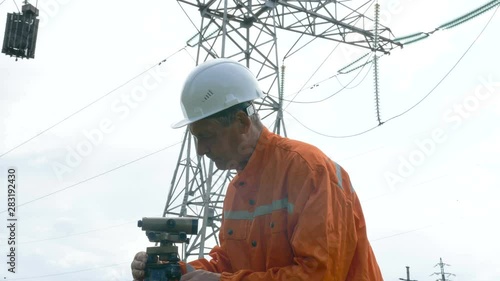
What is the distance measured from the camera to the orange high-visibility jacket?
6.97 feet

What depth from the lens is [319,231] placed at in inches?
83.2

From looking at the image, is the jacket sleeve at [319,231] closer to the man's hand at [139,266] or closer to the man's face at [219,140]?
the man's face at [219,140]

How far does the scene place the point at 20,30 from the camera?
37.9 ft

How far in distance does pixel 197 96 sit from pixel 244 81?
0.23 m

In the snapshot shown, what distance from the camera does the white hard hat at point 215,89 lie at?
2.56 m

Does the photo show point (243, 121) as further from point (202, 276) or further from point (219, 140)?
point (202, 276)

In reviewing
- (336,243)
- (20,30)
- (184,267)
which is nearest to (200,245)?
(20,30)

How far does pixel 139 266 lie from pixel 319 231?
0.92 meters

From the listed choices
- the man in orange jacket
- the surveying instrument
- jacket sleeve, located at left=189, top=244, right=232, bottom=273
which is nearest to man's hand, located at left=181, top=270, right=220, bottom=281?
the man in orange jacket

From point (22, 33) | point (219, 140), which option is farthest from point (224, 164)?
point (22, 33)

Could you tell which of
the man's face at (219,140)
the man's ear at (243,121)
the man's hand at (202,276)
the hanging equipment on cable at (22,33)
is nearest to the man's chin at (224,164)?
the man's face at (219,140)

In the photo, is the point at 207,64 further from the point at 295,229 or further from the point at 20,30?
the point at 20,30

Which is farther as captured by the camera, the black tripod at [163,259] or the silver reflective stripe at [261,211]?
the black tripod at [163,259]

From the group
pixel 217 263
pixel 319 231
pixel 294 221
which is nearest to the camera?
pixel 319 231
